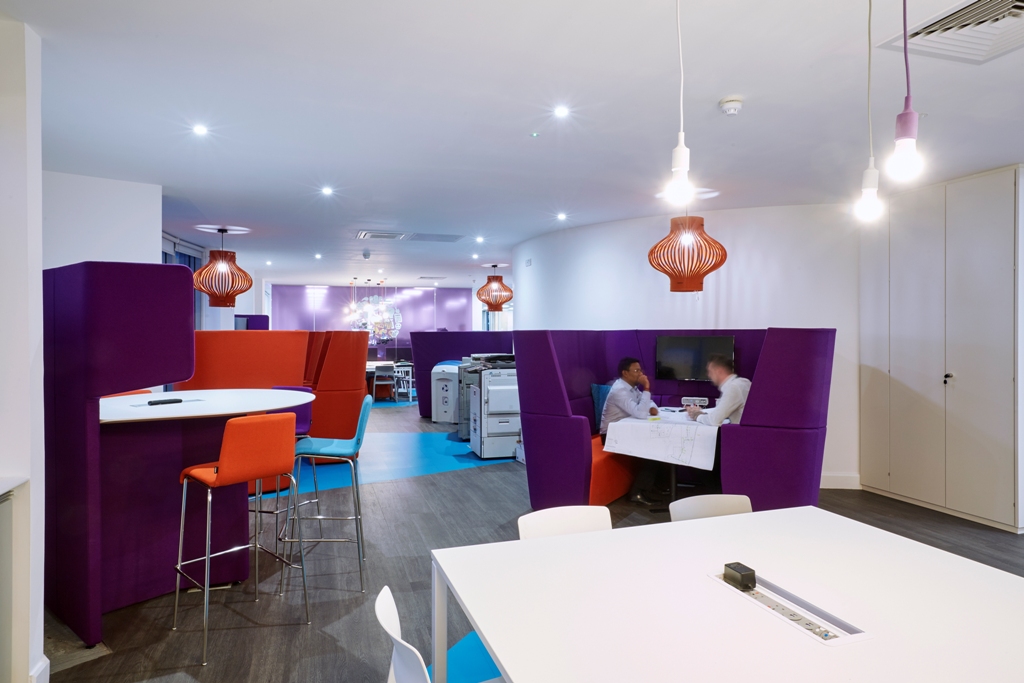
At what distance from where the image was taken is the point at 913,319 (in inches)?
206

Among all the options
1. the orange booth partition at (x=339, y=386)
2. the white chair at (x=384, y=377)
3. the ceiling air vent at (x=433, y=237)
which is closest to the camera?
the orange booth partition at (x=339, y=386)

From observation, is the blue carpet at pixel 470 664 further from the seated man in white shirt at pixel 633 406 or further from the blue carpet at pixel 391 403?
the blue carpet at pixel 391 403

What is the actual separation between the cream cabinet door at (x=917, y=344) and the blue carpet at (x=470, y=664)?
16.3 feet

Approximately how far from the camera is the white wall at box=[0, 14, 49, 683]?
2375mm

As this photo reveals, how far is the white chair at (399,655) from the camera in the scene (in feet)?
4.02

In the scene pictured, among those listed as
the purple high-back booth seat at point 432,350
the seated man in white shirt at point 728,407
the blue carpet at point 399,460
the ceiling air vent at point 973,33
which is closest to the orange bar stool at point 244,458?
the blue carpet at point 399,460

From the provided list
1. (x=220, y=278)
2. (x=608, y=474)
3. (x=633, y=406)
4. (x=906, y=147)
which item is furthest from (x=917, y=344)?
(x=220, y=278)

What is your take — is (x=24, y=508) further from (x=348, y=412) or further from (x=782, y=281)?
(x=782, y=281)

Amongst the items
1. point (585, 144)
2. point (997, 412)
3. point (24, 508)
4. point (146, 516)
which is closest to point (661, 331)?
point (585, 144)

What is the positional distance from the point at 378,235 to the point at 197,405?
16.2 ft

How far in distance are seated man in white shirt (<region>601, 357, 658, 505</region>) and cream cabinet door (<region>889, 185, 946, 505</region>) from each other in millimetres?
2282

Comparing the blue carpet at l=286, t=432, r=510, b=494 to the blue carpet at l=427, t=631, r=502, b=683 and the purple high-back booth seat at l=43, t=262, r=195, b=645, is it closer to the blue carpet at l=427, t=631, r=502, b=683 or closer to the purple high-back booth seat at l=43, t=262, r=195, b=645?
the purple high-back booth seat at l=43, t=262, r=195, b=645

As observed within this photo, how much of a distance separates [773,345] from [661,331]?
1567 mm

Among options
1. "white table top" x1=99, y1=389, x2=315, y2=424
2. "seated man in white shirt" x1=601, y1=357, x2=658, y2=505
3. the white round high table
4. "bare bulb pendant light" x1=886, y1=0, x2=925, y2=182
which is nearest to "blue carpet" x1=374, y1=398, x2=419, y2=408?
"seated man in white shirt" x1=601, y1=357, x2=658, y2=505
